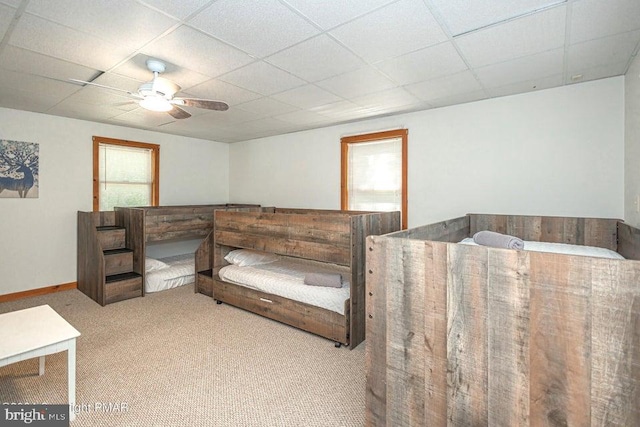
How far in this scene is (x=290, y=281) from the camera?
10.7ft

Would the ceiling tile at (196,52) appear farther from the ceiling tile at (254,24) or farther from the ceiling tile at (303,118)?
the ceiling tile at (303,118)

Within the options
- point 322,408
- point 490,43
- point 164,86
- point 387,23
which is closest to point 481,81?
point 490,43

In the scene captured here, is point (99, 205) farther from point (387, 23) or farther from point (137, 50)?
point (387, 23)

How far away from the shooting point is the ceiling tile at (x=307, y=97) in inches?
125

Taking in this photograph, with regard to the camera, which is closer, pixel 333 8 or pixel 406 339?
pixel 406 339

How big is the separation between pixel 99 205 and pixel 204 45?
3623mm

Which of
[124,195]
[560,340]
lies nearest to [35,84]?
[124,195]

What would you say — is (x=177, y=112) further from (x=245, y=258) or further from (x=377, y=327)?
(x=377, y=327)

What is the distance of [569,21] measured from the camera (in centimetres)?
194

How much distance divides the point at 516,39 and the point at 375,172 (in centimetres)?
236

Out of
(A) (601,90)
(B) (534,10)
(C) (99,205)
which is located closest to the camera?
(B) (534,10)

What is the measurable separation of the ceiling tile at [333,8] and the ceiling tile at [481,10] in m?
0.37

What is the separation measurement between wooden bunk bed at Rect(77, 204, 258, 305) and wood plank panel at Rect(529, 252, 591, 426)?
384cm

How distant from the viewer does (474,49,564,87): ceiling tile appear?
2.42 m
